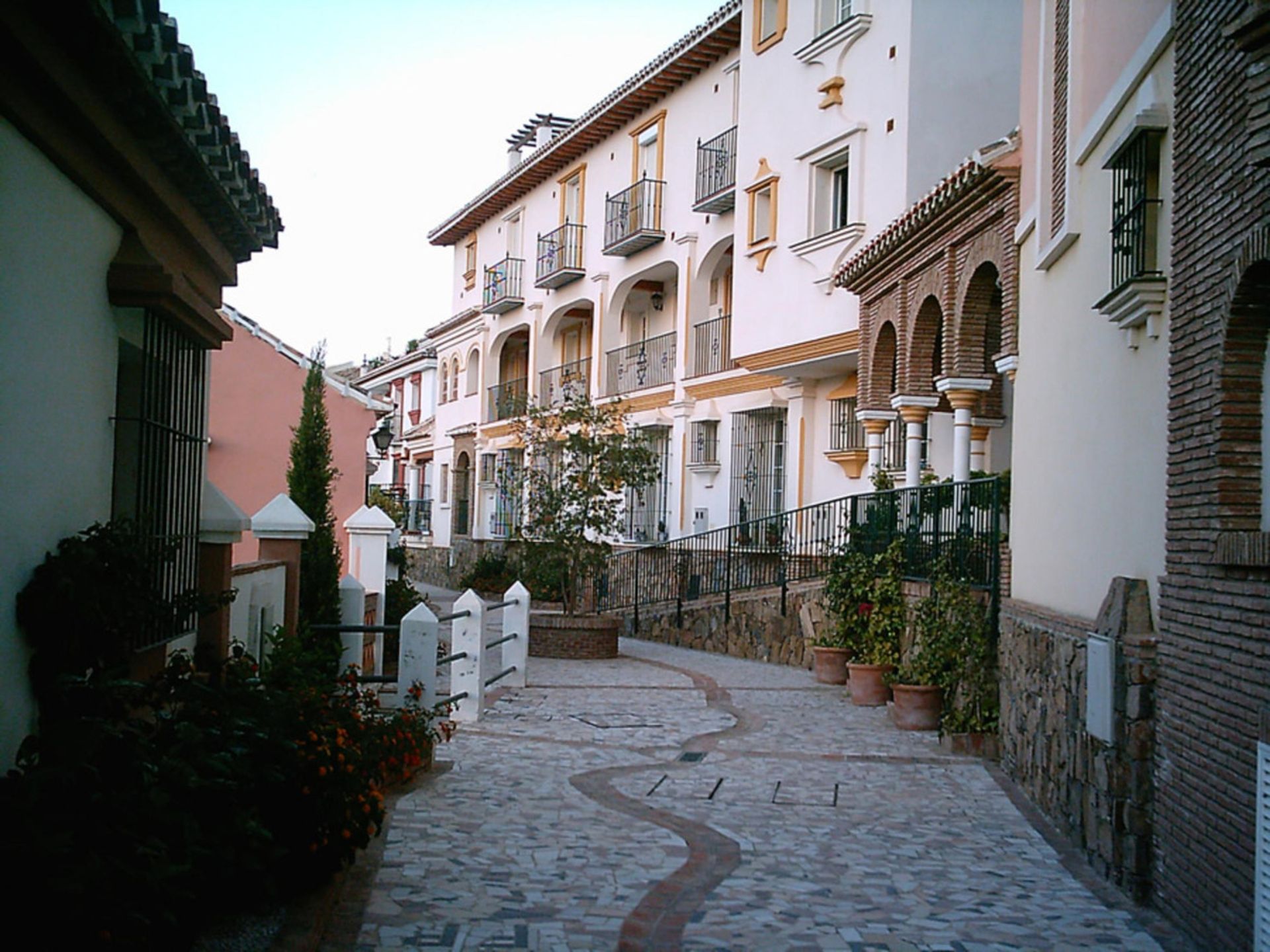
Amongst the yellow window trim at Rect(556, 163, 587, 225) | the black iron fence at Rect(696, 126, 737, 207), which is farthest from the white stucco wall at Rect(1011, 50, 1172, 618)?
the yellow window trim at Rect(556, 163, 587, 225)

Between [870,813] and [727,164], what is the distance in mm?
17983

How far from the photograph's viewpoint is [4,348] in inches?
192

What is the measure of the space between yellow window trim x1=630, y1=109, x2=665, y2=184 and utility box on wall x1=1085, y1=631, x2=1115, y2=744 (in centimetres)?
2193

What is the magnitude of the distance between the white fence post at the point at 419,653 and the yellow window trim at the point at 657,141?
18.4 m

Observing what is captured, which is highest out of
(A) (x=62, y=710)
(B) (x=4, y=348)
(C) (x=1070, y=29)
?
(C) (x=1070, y=29)

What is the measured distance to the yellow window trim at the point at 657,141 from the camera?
28172 millimetres

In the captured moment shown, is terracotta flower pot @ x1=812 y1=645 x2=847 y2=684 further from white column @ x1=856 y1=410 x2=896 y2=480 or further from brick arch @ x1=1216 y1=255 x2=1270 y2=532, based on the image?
brick arch @ x1=1216 y1=255 x2=1270 y2=532

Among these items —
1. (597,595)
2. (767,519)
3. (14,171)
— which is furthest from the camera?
(597,595)

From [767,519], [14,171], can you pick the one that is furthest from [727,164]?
[14,171]

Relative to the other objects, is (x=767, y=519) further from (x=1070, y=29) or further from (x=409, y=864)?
(x=409, y=864)

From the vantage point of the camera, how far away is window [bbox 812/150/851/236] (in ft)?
68.0

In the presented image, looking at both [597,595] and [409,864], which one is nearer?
[409,864]

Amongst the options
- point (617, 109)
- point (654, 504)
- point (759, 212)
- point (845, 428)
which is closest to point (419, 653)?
point (845, 428)

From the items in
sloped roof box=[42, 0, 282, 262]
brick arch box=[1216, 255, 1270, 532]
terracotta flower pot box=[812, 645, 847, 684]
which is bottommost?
terracotta flower pot box=[812, 645, 847, 684]
